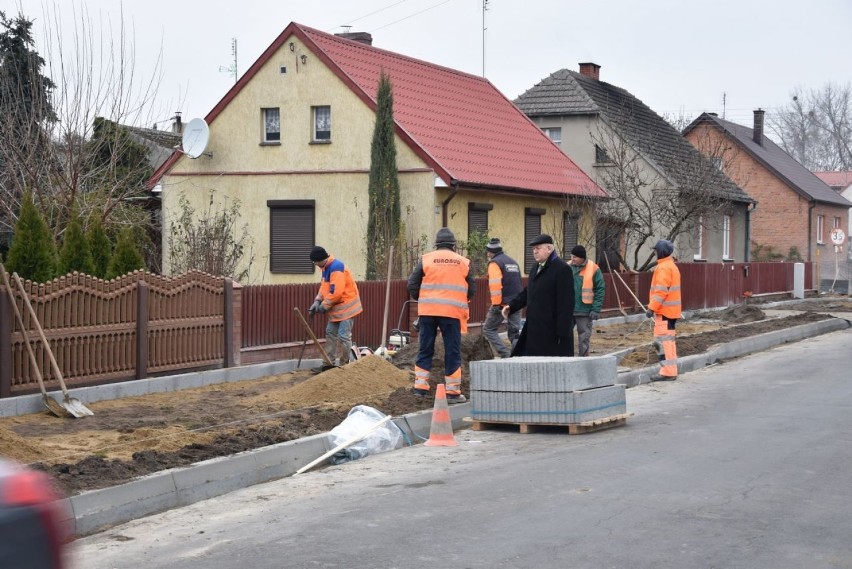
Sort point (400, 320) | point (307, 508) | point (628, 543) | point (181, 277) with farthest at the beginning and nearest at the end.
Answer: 1. point (400, 320)
2. point (181, 277)
3. point (307, 508)
4. point (628, 543)

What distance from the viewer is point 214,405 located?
12.5m

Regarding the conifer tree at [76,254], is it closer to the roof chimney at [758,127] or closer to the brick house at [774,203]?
the brick house at [774,203]

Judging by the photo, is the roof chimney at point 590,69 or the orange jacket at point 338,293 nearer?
the orange jacket at point 338,293

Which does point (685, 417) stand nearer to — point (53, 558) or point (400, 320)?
point (400, 320)

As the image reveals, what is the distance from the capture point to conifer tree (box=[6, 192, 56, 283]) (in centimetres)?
1470

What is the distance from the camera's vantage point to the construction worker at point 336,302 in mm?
15086

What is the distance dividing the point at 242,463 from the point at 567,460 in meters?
2.75

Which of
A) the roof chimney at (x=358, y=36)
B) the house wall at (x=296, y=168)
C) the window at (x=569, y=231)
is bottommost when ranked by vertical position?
the window at (x=569, y=231)

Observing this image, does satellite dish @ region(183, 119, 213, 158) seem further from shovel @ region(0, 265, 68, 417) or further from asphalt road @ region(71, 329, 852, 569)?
asphalt road @ region(71, 329, 852, 569)

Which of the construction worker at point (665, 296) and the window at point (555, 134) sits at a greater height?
the window at point (555, 134)

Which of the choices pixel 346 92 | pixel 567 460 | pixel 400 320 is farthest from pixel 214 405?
pixel 346 92

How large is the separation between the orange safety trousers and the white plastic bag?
577 centimetres

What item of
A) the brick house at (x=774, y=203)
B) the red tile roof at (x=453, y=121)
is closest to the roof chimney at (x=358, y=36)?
the red tile roof at (x=453, y=121)

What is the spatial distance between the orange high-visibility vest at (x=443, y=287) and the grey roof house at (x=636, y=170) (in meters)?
16.7
